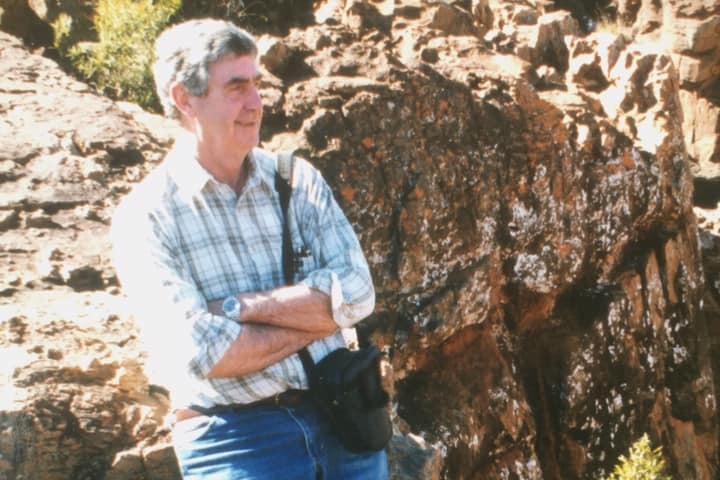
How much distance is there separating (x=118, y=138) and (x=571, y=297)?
2737 millimetres

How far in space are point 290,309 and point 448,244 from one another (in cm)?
210

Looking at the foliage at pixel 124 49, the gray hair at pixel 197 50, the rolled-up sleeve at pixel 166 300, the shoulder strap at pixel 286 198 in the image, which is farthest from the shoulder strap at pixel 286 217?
the foliage at pixel 124 49

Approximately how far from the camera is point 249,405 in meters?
2.68

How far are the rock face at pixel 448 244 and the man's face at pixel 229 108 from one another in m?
1.08

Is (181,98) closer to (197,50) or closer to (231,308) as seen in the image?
(197,50)

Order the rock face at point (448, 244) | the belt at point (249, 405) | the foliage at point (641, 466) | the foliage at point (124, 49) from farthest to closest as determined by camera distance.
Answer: the foliage at point (124, 49), the foliage at point (641, 466), the rock face at point (448, 244), the belt at point (249, 405)

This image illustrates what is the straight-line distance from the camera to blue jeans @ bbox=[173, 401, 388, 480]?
2.61 m

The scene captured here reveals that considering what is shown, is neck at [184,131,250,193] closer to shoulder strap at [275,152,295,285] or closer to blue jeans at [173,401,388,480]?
shoulder strap at [275,152,295,285]

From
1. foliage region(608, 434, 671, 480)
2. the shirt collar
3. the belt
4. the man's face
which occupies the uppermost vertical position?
the man's face

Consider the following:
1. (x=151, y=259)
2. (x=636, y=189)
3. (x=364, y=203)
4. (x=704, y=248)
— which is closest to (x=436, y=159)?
(x=364, y=203)

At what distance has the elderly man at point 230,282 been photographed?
2.60 meters

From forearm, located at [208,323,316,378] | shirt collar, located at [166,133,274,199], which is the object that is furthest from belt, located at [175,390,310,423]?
shirt collar, located at [166,133,274,199]

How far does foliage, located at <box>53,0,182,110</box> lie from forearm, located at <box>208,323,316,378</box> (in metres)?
3.43

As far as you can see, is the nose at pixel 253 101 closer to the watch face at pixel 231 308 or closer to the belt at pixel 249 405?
the watch face at pixel 231 308
